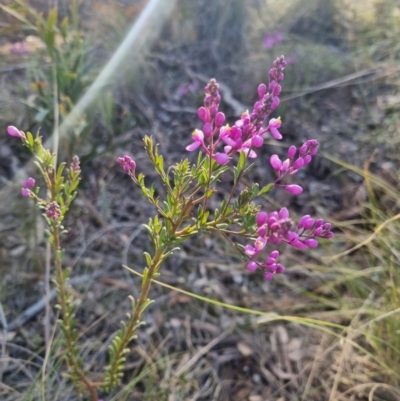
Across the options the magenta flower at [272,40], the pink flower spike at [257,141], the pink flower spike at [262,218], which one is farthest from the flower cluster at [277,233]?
the magenta flower at [272,40]

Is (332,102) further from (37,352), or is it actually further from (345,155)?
(37,352)

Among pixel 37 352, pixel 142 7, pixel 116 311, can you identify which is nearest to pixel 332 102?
pixel 142 7

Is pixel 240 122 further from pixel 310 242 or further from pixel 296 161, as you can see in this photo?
pixel 310 242

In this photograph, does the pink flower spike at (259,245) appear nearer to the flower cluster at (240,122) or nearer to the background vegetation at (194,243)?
the flower cluster at (240,122)

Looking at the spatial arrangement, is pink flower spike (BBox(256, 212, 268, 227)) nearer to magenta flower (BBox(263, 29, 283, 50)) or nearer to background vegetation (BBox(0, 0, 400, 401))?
background vegetation (BBox(0, 0, 400, 401))

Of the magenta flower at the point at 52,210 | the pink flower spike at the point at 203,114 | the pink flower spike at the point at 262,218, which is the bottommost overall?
the magenta flower at the point at 52,210

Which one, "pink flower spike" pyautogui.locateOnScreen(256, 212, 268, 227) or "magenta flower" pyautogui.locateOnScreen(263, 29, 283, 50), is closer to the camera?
"pink flower spike" pyautogui.locateOnScreen(256, 212, 268, 227)

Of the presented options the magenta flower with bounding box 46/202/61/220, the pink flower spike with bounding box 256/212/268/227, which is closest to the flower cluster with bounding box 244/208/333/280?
the pink flower spike with bounding box 256/212/268/227

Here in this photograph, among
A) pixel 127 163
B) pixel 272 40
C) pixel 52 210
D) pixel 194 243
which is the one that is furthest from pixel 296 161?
pixel 272 40

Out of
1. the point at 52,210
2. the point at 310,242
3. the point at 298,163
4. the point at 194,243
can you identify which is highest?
the point at 298,163

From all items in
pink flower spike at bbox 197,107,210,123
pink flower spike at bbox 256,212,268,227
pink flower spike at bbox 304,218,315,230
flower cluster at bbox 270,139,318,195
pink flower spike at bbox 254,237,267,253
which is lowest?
pink flower spike at bbox 254,237,267,253

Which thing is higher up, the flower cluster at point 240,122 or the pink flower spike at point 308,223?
the flower cluster at point 240,122
